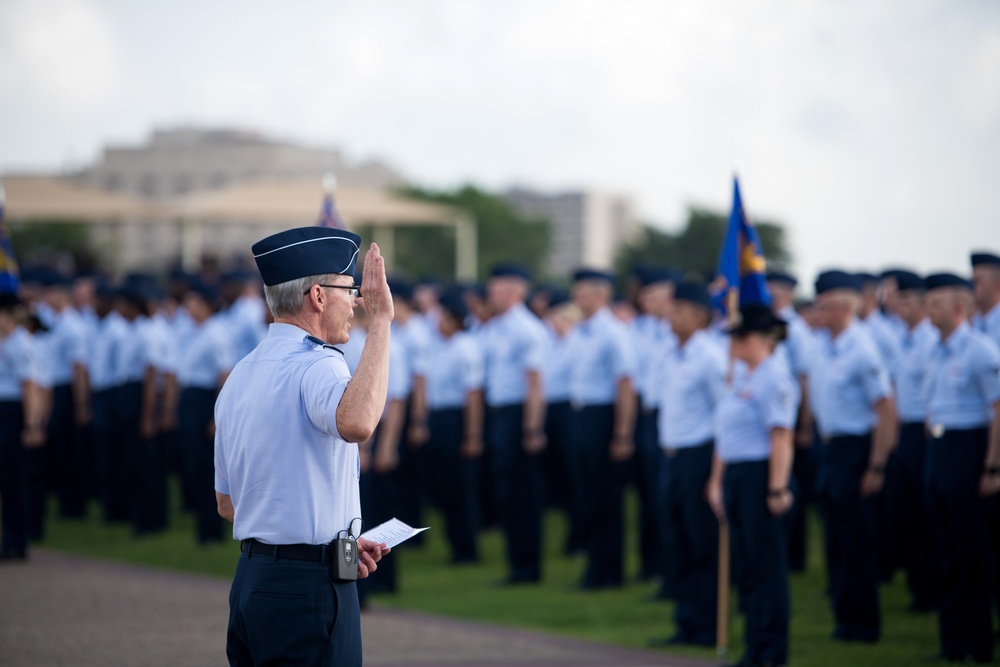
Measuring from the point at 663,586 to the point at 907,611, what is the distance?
2.05m

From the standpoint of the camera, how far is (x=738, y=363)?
28.9ft

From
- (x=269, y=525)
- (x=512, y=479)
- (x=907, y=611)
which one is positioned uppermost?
(x=269, y=525)

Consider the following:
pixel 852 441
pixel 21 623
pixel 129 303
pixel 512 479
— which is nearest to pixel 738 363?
pixel 852 441

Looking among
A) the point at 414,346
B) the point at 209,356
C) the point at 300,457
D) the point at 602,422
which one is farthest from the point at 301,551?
the point at 209,356

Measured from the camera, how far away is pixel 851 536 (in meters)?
9.61

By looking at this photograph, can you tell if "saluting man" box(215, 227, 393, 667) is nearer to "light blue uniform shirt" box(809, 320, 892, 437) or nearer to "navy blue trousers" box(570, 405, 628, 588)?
"light blue uniform shirt" box(809, 320, 892, 437)

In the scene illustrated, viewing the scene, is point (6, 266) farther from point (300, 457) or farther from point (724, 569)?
point (300, 457)

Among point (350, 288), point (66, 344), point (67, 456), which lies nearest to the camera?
point (350, 288)

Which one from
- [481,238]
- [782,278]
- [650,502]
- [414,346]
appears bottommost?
[650,502]

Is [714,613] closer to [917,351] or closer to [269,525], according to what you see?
[917,351]

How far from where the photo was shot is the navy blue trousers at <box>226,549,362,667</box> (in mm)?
4391

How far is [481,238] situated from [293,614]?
305 feet

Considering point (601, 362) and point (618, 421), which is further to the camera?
point (601, 362)

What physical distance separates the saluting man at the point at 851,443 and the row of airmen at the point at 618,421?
2cm
